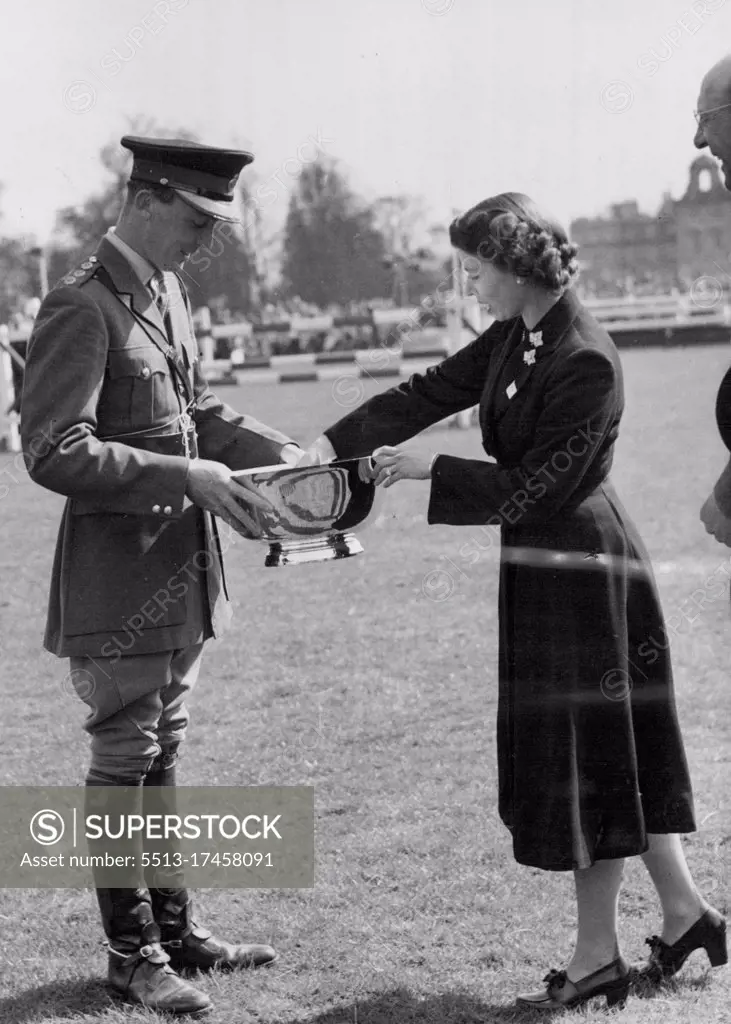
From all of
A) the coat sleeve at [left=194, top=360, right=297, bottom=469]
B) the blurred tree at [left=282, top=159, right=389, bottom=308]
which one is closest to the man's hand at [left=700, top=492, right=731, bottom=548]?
the coat sleeve at [left=194, top=360, right=297, bottom=469]

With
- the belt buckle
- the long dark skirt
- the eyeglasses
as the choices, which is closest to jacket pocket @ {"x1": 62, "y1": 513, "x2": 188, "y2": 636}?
the belt buckle

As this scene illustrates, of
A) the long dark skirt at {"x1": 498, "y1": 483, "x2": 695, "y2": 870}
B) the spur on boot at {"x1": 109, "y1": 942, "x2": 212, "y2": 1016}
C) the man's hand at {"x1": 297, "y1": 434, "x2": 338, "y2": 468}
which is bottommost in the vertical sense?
the spur on boot at {"x1": 109, "y1": 942, "x2": 212, "y2": 1016}

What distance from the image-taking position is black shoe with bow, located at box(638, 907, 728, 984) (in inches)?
129

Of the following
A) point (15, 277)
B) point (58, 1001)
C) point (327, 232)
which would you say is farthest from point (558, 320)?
point (15, 277)

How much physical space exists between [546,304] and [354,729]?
8.83ft

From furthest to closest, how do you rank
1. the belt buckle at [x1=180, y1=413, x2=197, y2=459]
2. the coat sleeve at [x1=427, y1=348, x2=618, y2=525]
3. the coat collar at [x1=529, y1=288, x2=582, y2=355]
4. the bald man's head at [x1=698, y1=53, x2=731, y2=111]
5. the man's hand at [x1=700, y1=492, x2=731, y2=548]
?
the belt buckle at [x1=180, y1=413, x2=197, y2=459] → the coat collar at [x1=529, y1=288, x2=582, y2=355] → the coat sleeve at [x1=427, y1=348, x2=618, y2=525] → the man's hand at [x1=700, y1=492, x2=731, y2=548] → the bald man's head at [x1=698, y1=53, x2=731, y2=111]

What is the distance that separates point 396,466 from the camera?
320 cm

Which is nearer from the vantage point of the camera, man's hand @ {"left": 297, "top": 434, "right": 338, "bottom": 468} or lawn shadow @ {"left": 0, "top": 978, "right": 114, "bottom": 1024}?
lawn shadow @ {"left": 0, "top": 978, "right": 114, "bottom": 1024}

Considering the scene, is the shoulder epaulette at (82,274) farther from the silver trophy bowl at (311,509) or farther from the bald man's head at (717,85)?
the bald man's head at (717,85)

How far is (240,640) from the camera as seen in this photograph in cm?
685

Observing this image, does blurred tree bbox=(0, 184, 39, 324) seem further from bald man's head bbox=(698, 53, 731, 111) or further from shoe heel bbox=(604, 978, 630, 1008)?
bald man's head bbox=(698, 53, 731, 111)

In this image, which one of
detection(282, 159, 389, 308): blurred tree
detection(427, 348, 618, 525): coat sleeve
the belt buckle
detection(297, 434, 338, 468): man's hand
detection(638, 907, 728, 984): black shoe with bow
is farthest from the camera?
detection(282, 159, 389, 308): blurred tree

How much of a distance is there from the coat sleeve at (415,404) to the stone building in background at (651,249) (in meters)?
24.6

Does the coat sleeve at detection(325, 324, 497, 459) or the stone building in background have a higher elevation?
the stone building in background
